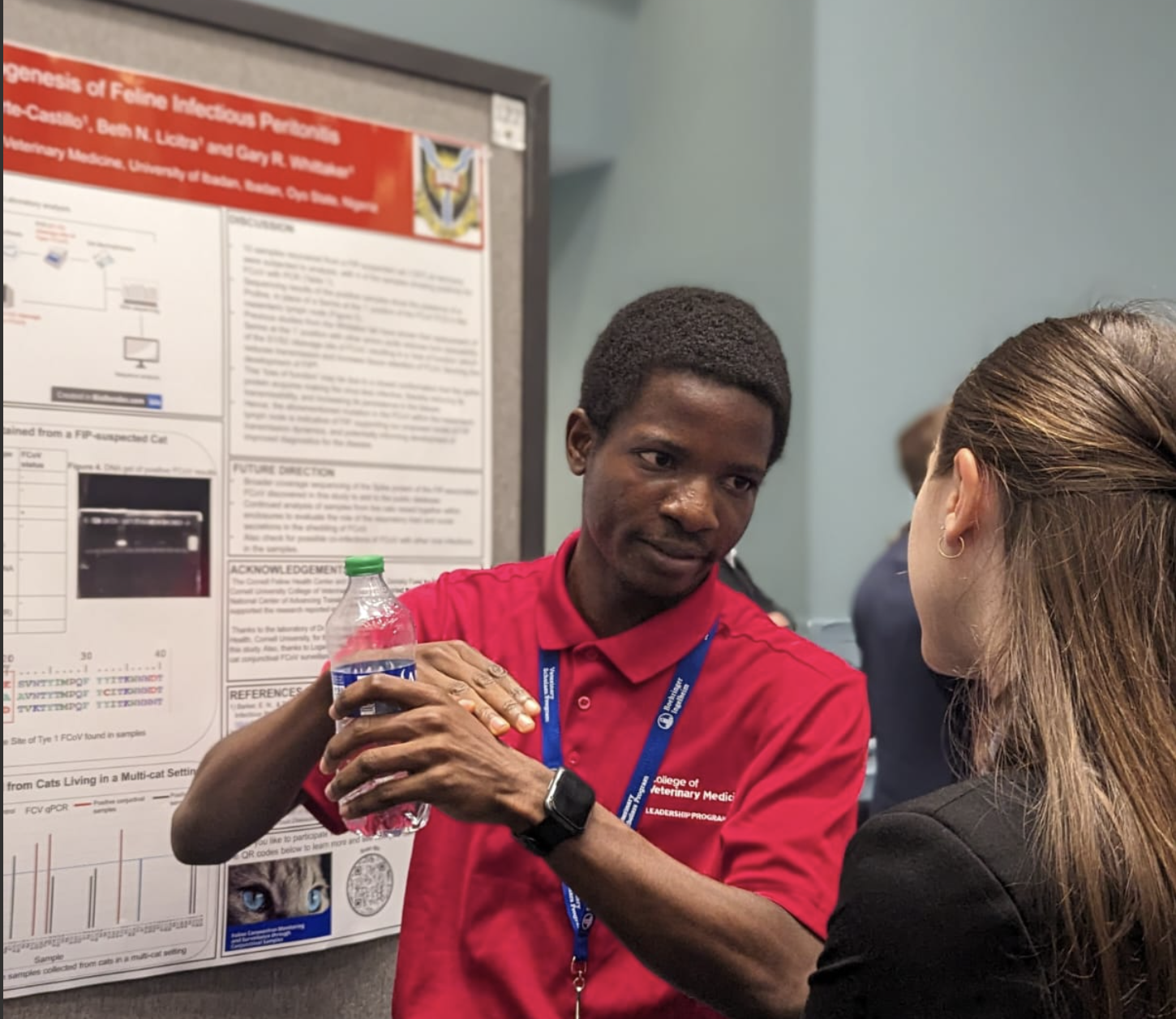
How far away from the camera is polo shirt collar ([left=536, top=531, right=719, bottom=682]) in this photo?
1343 millimetres

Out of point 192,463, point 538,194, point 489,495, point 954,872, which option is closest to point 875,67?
point 538,194

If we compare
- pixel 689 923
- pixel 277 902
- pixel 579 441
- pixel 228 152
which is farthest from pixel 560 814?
pixel 228 152

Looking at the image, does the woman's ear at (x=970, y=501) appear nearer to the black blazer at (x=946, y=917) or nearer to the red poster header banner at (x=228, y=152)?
the black blazer at (x=946, y=917)

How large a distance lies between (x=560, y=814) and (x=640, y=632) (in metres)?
0.32

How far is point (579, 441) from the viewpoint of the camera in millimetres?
1450

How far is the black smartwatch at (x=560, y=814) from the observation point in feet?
3.55

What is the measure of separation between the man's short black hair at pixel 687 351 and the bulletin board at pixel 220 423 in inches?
15.8

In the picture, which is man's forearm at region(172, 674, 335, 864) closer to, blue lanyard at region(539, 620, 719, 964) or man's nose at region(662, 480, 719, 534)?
blue lanyard at region(539, 620, 719, 964)

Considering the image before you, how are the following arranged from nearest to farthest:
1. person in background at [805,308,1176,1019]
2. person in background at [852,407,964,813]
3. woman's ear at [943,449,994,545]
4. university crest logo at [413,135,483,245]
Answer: person in background at [805,308,1176,1019] → woman's ear at [943,449,994,545] → university crest logo at [413,135,483,245] → person in background at [852,407,964,813]

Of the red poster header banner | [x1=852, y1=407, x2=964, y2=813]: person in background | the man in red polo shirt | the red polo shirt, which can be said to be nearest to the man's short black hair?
the man in red polo shirt

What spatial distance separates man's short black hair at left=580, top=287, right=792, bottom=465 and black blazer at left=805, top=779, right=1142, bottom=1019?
0.58 m

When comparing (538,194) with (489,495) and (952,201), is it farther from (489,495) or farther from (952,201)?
(952,201)

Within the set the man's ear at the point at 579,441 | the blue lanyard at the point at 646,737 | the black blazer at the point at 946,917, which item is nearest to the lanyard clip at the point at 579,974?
the blue lanyard at the point at 646,737

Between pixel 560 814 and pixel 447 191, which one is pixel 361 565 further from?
pixel 447 191
